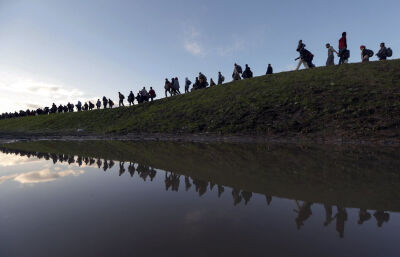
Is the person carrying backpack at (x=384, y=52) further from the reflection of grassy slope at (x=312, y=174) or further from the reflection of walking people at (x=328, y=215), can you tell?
the reflection of walking people at (x=328, y=215)

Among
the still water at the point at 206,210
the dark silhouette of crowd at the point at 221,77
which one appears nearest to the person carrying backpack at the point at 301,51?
the dark silhouette of crowd at the point at 221,77

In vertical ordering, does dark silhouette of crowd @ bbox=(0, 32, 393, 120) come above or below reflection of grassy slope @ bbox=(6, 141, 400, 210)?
above

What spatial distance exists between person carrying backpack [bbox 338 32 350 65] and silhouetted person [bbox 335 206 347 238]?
2453 cm

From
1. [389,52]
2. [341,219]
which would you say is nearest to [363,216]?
[341,219]

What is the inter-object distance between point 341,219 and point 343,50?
1000 inches

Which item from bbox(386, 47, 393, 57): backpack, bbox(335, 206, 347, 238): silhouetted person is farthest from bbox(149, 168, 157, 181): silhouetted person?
bbox(386, 47, 393, 57): backpack

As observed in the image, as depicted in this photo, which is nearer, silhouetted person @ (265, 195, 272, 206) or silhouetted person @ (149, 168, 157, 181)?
silhouetted person @ (265, 195, 272, 206)

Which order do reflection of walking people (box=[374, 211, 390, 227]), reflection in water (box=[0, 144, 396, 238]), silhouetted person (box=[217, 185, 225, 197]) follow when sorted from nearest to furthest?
1. reflection of walking people (box=[374, 211, 390, 227])
2. reflection in water (box=[0, 144, 396, 238])
3. silhouetted person (box=[217, 185, 225, 197])

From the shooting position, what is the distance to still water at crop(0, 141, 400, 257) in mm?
3182

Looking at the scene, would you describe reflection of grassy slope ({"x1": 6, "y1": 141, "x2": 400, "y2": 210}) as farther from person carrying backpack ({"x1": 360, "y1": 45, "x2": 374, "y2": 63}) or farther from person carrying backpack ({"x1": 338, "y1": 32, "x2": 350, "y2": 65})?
person carrying backpack ({"x1": 360, "y1": 45, "x2": 374, "y2": 63})

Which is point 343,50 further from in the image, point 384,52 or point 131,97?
point 131,97

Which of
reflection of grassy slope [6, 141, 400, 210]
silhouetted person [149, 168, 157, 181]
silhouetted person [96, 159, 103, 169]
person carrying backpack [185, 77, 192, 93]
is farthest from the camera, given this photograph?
person carrying backpack [185, 77, 192, 93]

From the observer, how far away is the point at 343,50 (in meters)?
24.0

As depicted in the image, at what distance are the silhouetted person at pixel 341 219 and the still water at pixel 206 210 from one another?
0.02 metres
